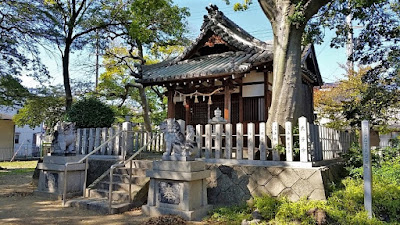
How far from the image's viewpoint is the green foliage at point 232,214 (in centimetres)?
602

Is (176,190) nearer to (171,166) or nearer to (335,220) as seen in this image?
(171,166)

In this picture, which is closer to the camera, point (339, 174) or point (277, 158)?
point (277, 158)

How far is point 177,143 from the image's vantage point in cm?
663

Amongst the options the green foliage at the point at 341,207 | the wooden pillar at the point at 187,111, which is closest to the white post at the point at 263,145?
the green foliage at the point at 341,207

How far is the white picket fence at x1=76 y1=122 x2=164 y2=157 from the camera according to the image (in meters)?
9.35

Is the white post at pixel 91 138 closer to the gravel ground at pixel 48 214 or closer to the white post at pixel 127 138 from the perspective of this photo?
the white post at pixel 127 138

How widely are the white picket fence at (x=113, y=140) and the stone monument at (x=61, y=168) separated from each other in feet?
3.12

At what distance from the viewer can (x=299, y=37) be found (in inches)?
311

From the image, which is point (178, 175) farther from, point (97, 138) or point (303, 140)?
point (97, 138)

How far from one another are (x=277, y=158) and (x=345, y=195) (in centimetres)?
162

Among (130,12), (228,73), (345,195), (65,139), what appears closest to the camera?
(345,195)

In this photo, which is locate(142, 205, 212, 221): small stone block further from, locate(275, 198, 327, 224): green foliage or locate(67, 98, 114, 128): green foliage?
locate(67, 98, 114, 128): green foliage

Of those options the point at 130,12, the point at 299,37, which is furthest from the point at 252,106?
the point at 130,12

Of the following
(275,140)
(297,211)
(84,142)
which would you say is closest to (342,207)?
(297,211)
